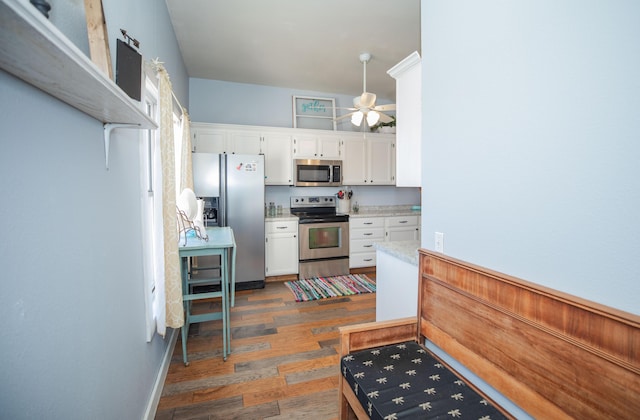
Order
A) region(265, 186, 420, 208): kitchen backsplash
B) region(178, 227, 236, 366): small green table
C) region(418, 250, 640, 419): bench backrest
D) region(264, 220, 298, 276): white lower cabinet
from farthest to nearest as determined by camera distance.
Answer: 1. region(265, 186, 420, 208): kitchen backsplash
2. region(264, 220, 298, 276): white lower cabinet
3. region(178, 227, 236, 366): small green table
4. region(418, 250, 640, 419): bench backrest

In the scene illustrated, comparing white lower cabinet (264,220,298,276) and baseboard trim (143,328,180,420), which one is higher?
white lower cabinet (264,220,298,276)

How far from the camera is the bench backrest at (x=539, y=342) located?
876 millimetres

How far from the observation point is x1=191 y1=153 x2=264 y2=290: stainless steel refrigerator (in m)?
3.79

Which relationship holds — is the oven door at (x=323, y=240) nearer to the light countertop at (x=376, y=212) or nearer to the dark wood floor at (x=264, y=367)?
the light countertop at (x=376, y=212)

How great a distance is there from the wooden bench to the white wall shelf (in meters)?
1.38

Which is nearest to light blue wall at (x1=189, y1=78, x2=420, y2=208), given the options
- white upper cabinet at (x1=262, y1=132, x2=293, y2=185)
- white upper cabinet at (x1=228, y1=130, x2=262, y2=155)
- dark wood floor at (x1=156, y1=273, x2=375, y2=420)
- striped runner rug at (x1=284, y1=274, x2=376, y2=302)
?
white upper cabinet at (x1=262, y1=132, x2=293, y2=185)

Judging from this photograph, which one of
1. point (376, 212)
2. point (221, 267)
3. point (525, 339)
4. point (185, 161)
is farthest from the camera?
point (376, 212)

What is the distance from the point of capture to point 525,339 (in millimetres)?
1134

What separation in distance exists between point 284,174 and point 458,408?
12.6 feet

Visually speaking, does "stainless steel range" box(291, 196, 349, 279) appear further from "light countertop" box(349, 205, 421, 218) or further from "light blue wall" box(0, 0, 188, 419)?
"light blue wall" box(0, 0, 188, 419)

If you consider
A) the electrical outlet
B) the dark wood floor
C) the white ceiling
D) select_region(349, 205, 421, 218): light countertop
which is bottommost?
the dark wood floor

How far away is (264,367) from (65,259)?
1.77m

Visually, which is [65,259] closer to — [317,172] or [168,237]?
[168,237]

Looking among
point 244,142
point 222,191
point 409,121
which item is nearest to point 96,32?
point 409,121
